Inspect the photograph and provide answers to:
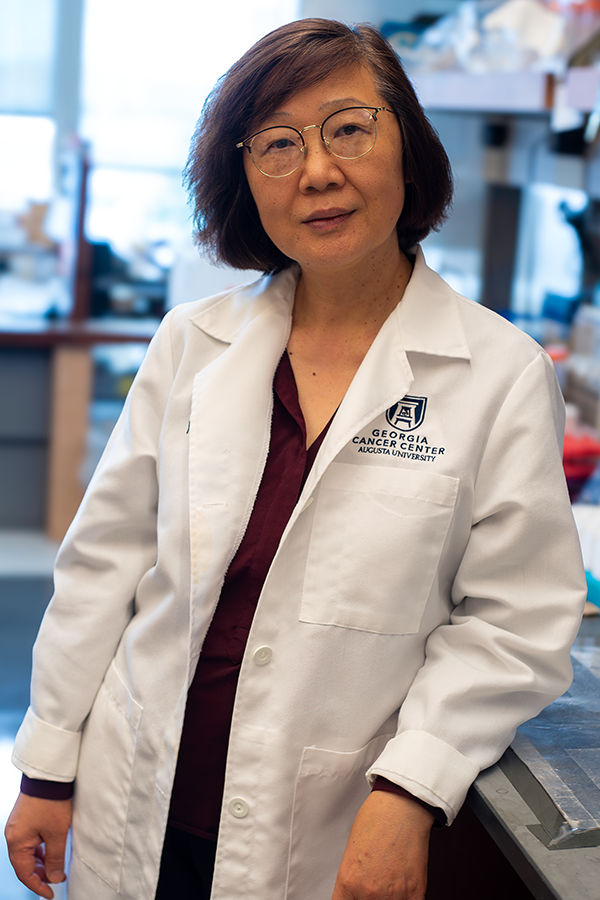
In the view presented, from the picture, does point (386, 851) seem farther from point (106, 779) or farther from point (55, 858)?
point (55, 858)

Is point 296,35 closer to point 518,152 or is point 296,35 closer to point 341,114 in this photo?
point 341,114

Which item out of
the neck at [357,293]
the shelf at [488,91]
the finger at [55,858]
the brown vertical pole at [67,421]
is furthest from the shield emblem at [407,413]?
the brown vertical pole at [67,421]

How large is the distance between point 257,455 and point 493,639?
351 mm

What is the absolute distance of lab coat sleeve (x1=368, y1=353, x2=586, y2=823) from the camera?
0.94 metres

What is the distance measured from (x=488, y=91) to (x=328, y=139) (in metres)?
1.77

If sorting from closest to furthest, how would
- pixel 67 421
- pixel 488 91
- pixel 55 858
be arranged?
pixel 55 858 < pixel 488 91 < pixel 67 421

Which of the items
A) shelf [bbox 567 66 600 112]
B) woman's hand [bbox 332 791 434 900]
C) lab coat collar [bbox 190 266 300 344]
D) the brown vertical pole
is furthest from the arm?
the brown vertical pole

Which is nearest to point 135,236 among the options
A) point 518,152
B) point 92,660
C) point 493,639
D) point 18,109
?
point 18,109

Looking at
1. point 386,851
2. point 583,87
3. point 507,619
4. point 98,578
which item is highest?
point 583,87

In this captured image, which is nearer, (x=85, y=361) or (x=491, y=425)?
(x=491, y=425)

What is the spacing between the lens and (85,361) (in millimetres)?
3760

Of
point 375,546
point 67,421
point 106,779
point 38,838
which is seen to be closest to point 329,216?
point 375,546

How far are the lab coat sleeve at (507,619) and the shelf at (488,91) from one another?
1724 millimetres

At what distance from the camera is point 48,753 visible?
1.18 m
